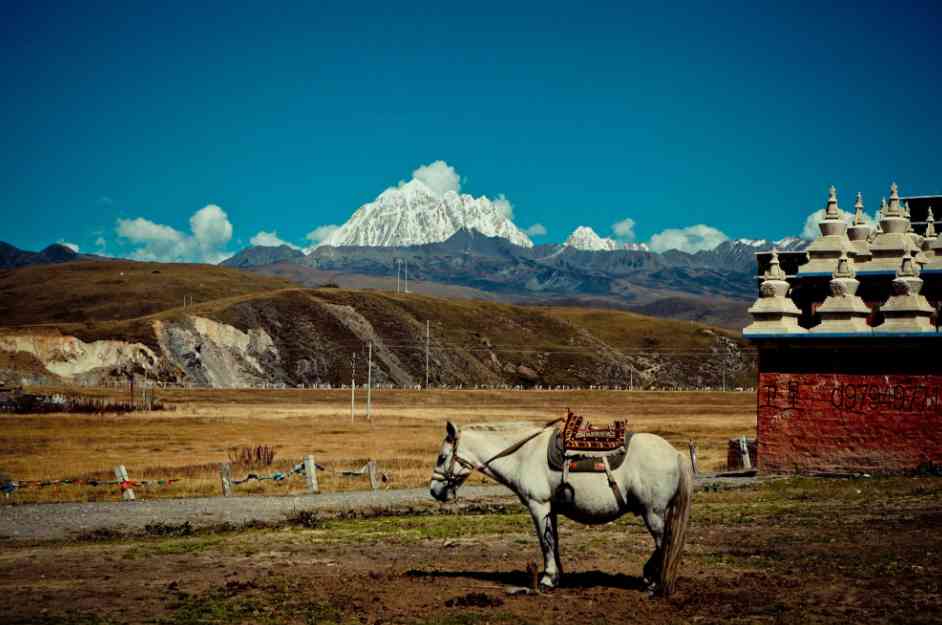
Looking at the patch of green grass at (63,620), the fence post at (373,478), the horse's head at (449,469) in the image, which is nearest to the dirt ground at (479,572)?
the patch of green grass at (63,620)

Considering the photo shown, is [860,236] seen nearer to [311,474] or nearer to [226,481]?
[311,474]

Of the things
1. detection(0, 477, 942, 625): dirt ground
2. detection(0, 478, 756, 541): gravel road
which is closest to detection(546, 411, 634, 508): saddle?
detection(0, 477, 942, 625): dirt ground

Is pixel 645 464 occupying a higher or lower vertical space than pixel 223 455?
higher

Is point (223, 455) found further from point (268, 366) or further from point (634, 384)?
point (634, 384)

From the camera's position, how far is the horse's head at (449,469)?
1638 cm

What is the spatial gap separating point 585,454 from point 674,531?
→ 172 centimetres

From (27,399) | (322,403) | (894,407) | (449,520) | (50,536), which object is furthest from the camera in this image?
(322,403)

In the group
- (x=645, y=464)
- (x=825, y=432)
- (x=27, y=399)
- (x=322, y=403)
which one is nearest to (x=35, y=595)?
(x=645, y=464)

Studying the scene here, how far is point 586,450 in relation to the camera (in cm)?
1543

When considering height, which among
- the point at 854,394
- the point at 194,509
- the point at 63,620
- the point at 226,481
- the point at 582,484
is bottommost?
the point at 194,509

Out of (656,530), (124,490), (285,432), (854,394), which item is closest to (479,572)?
(656,530)

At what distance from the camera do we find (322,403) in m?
112

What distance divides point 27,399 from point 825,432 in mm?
70314

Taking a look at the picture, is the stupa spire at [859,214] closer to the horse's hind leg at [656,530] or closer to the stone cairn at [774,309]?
the stone cairn at [774,309]
